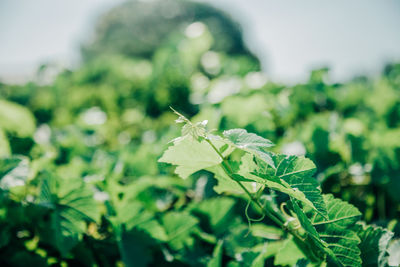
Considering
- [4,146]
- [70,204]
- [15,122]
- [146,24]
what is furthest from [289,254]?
Result: [146,24]

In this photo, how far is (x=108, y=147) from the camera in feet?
6.09

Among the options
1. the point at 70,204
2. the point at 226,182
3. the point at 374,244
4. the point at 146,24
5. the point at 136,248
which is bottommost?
the point at 146,24

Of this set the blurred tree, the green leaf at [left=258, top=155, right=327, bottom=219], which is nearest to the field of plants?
the green leaf at [left=258, top=155, right=327, bottom=219]

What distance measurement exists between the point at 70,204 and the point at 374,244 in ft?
2.78

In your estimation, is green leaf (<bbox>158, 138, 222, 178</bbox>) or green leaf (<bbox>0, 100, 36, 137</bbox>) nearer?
green leaf (<bbox>158, 138, 222, 178</bbox>)

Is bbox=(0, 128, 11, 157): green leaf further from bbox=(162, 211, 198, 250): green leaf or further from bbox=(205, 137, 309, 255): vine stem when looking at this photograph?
bbox=(205, 137, 309, 255): vine stem

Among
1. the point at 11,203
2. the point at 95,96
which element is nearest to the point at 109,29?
the point at 95,96

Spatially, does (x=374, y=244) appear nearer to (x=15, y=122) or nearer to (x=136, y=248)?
(x=136, y=248)

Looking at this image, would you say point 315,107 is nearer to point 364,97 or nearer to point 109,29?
point 364,97

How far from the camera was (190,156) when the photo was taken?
1.81ft

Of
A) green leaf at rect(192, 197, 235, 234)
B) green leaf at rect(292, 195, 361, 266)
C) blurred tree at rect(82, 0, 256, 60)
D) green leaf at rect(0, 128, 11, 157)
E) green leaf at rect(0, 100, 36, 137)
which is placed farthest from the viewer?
blurred tree at rect(82, 0, 256, 60)

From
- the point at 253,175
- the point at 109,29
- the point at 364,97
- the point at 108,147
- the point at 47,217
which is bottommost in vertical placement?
the point at 109,29

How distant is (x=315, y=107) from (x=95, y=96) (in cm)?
177

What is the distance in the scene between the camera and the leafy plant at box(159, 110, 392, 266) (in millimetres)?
499
